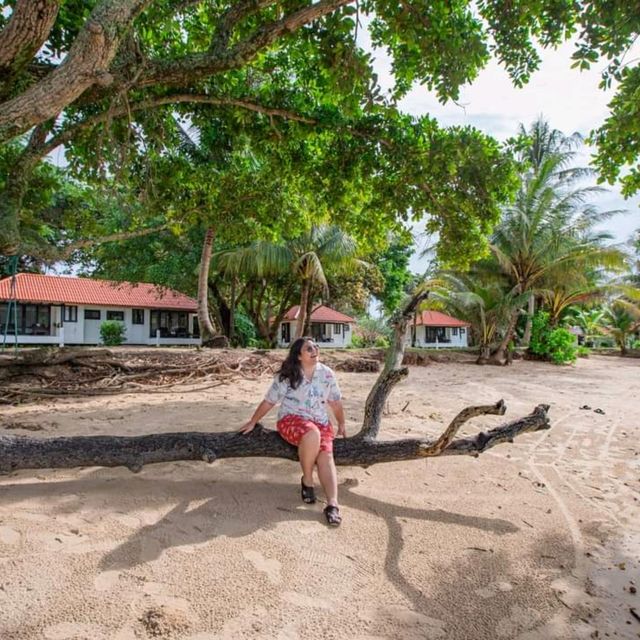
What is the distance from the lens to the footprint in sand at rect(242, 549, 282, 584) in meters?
2.65

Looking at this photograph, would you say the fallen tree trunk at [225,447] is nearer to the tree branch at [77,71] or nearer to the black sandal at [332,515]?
the black sandal at [332,515]

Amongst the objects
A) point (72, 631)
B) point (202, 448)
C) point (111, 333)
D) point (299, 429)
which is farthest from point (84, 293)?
point (72, 631)

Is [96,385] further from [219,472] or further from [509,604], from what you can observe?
[509,604]

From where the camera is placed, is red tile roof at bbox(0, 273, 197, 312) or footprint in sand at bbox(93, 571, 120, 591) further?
red tile roof at bbox(0, 273, 197, 312)

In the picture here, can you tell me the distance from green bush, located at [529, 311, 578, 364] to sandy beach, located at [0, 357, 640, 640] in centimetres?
1566

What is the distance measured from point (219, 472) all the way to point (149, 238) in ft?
58.0

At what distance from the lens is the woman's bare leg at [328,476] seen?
3.47 metres

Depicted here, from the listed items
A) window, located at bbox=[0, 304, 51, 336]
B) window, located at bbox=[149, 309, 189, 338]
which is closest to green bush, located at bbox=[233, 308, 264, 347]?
window, located at bbox=[149, 309, 189, 338]

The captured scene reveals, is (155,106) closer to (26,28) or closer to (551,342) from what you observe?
(26,28)

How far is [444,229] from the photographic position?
827 centimetres

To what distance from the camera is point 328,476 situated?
140 inches

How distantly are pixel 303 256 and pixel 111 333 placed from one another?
12748 mm

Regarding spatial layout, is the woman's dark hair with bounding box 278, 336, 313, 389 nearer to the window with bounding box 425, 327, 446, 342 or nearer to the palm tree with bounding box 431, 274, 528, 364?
the palm tree with bounding box 431, 274, 528, 364

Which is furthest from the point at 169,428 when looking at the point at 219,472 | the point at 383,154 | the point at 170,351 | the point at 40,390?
the point at 170,351
